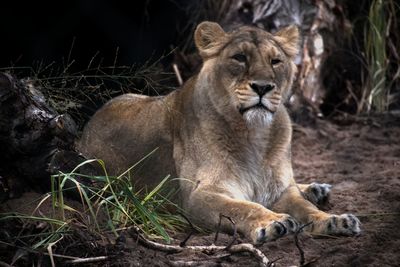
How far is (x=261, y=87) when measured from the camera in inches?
173

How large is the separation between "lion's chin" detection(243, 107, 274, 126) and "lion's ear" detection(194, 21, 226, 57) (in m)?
0.65

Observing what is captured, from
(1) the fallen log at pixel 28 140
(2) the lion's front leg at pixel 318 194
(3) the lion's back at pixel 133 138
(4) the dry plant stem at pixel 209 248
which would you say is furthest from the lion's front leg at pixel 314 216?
(1) the fallen log at pixel 28 140

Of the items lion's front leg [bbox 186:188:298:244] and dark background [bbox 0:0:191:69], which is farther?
dark background [bbox 0:0:191:69]

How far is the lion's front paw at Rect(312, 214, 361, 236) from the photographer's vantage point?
4.10 meters

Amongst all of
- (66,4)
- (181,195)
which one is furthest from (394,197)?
(66,4)

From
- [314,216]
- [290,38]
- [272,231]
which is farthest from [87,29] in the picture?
[272,231]

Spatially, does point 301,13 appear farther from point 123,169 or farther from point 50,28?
point 123,169

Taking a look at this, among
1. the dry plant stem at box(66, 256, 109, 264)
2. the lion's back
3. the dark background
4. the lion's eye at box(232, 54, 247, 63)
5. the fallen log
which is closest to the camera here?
the dry plant stem at box(66, 256, 109, 264)

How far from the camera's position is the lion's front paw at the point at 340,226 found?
13.5ft

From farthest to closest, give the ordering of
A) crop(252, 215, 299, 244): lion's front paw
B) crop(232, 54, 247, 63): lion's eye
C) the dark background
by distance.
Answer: the dark background, crop(232, 54, 247, 63): lion's eye, crop(252, 215, 299, 244): lion's front paw

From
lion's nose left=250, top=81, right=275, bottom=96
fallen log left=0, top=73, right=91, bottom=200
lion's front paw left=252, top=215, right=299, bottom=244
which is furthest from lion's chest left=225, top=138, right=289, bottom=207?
fallen log left=0, top=73, right=91, bottom=200

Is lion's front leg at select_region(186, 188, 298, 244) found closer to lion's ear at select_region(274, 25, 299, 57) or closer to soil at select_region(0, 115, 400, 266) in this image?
soil at select_region(0, 115, 400, 266)

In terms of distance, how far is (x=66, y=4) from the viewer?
25.0 feet

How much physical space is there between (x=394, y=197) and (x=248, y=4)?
3055 millimetres
